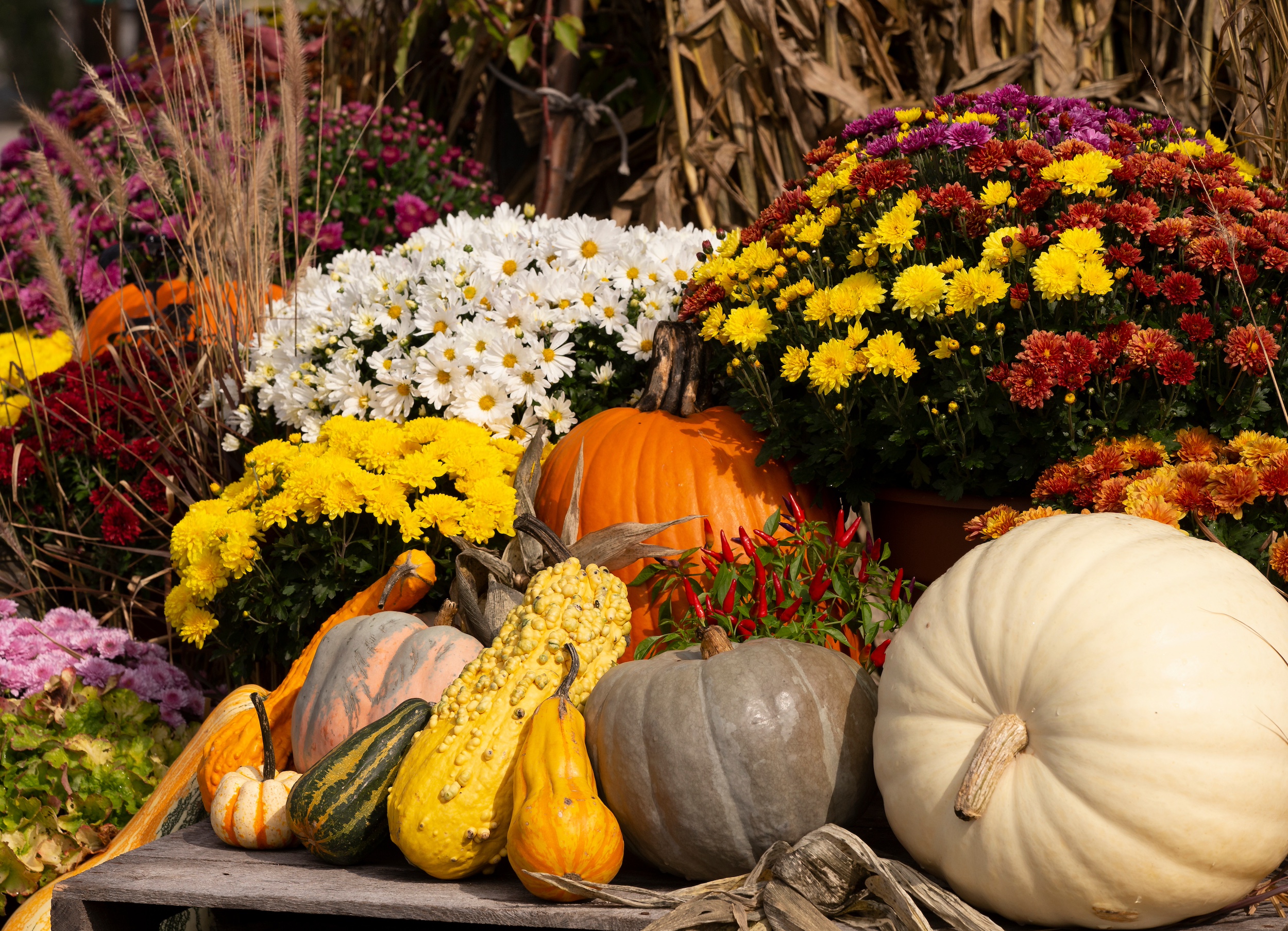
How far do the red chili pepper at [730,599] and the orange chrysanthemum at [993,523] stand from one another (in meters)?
0.51

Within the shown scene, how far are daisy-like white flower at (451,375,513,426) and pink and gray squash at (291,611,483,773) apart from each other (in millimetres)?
875

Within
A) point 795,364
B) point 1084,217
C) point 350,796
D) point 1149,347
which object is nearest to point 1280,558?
point 1149,347

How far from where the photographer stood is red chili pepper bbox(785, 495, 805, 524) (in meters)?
2.54

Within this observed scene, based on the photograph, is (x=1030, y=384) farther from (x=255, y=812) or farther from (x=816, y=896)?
(x=255, y=812)

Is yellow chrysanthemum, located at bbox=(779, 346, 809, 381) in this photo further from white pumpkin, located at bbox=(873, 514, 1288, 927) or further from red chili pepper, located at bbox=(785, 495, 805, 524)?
white pumpkin, located at bbox=(873, 514, 1288, 927)

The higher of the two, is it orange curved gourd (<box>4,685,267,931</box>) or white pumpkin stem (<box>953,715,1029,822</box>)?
white pumpkin stem (<box>953,715,1029,822</box>)

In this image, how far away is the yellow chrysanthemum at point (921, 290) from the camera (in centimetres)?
224

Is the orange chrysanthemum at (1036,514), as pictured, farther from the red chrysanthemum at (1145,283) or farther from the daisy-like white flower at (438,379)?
the daisy-like white flower at (438,379)

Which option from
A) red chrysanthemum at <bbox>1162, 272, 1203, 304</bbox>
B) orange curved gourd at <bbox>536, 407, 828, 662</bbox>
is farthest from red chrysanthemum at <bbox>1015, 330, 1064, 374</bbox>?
orange curved gourd at <bbox>536, 407, 828, 662</bbox>

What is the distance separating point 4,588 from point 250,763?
210 cm

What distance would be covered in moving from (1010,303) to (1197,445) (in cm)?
48

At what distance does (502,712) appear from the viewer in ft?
6.29

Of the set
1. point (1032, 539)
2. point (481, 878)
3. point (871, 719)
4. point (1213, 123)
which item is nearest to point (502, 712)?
point (481, 878)

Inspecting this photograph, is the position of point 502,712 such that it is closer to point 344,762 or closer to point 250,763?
point 344,762
